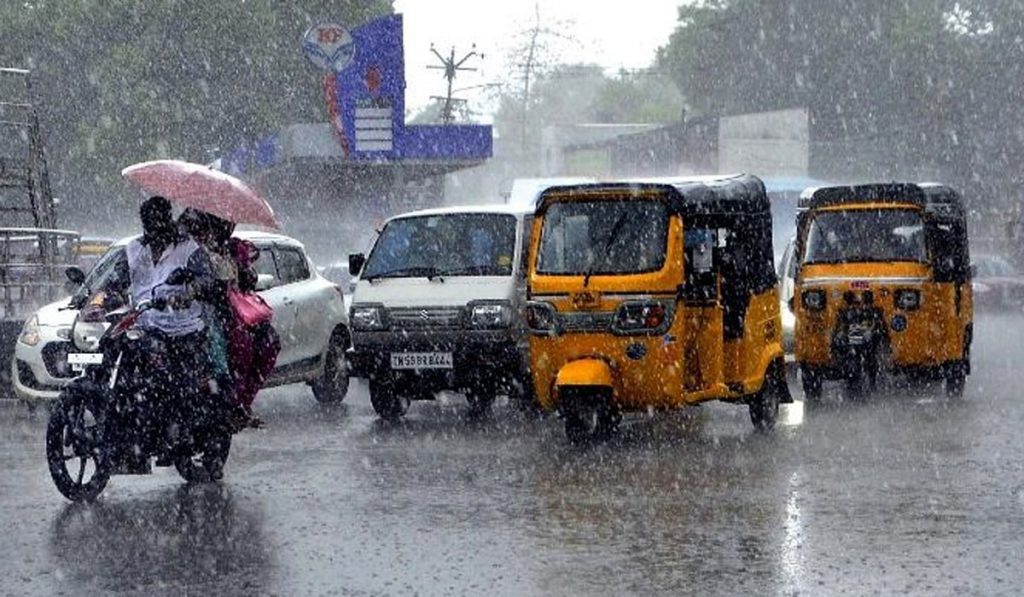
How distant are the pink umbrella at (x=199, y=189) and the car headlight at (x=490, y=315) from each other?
3.48 meters

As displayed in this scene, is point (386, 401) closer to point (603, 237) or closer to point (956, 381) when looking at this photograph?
point (603, 237)

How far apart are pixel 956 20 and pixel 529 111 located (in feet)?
288

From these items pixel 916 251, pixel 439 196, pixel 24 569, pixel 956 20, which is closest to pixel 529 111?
pixel 956 20

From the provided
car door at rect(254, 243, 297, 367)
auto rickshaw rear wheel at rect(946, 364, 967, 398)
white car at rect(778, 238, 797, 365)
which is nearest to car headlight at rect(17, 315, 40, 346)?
car door at rect(254, 243, 297, 367)

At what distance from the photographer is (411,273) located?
1526cm

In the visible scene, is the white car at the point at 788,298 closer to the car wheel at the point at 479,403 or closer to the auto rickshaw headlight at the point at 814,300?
the auto rickshaw headlight at the point at 814,300

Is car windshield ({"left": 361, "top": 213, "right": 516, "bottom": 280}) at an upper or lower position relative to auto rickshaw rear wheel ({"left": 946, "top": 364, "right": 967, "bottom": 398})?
upper

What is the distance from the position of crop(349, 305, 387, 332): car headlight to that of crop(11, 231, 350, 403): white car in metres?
0.80

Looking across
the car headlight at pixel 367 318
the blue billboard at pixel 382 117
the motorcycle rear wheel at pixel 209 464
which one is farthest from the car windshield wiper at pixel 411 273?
the blue billboard at pixel 382 117

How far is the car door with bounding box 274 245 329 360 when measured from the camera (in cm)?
1623

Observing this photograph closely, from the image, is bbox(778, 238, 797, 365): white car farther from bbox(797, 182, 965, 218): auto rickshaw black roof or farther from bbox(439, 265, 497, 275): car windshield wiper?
bbox(439, 265, 497, 275): car windshield wiper

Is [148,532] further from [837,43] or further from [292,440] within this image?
[837,43]

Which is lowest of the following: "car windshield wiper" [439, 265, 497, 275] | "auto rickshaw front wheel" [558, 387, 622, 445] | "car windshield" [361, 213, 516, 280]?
"auto rickshaw front wheel" [558, 387, 622, 445]

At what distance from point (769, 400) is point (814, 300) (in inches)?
137
